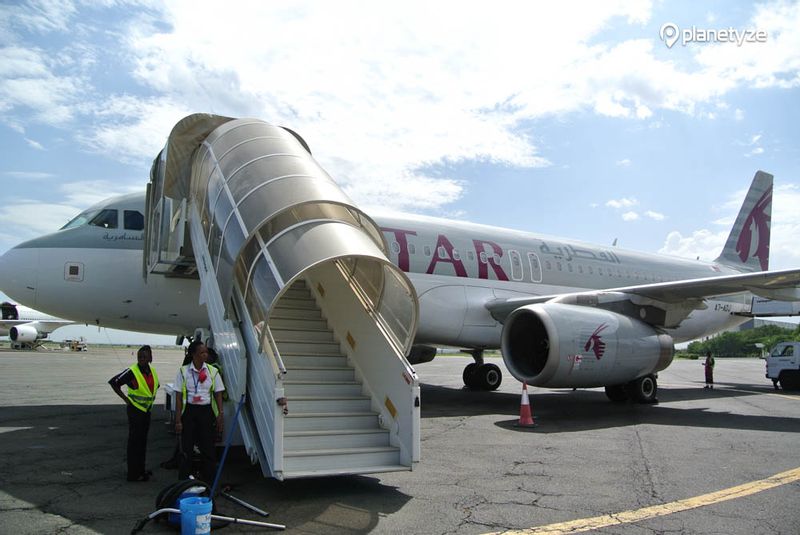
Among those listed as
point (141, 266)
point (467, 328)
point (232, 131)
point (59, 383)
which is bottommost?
point (59, 383)

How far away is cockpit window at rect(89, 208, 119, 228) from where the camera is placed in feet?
33.8

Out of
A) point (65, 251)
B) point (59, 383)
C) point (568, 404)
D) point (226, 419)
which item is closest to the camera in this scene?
point (226, 419)

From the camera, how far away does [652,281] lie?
683 inches

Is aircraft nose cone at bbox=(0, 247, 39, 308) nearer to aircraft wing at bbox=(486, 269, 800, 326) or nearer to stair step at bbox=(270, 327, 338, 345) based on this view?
stair step at bbox=(270, 327, 338, 345)

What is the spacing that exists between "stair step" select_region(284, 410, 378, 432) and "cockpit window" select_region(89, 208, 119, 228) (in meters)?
6.24

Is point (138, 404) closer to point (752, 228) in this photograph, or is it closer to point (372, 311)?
point (372, 311)

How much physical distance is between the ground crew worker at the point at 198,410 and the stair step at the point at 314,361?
1.07 meters

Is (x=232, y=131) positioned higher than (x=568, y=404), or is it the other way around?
(x=232, y=131)

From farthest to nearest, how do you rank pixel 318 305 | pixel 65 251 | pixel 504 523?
pixel 65 251 < pixel 318 305 < pixel 504 523

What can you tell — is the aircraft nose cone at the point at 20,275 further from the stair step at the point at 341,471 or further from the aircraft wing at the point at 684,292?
the aircraft wing at the point at 684,292

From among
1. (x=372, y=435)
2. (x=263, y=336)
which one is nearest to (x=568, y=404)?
(x=372, y=435)

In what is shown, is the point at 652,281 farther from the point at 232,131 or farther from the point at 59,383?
the point at 59,383

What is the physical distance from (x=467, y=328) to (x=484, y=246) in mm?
2113

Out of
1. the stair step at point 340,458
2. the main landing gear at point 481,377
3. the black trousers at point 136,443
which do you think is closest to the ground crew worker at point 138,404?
the black trousers at point 136,443
